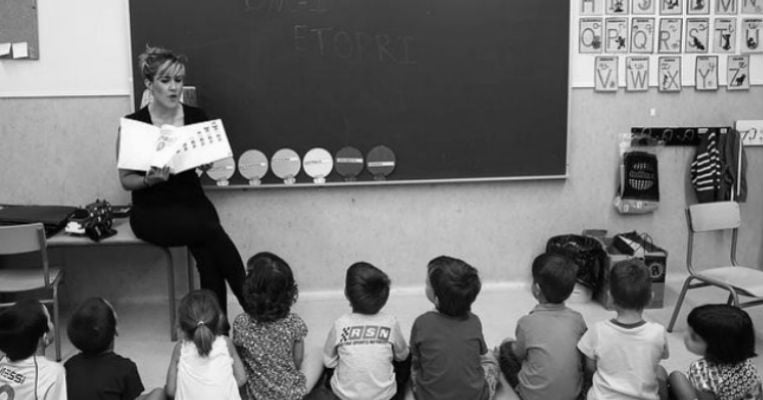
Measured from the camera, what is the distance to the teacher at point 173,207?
336cm

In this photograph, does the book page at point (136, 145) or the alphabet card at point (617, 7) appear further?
the alphabet card at point (617, 7)

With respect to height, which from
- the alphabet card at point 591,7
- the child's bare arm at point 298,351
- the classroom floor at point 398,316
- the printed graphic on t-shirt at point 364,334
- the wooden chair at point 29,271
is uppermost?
the alphabet card at point 591,7

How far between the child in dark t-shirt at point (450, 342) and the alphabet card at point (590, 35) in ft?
6.38

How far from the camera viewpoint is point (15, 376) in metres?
2.16

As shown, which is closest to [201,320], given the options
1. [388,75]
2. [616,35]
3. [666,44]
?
[388,75]

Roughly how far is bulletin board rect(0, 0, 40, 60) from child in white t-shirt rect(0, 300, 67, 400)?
197 cm

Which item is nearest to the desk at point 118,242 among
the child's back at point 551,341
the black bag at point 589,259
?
the child's back at point 551,341

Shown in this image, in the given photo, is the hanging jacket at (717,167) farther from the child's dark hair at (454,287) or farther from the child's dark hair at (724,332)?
the child's dark hair at (454,287)

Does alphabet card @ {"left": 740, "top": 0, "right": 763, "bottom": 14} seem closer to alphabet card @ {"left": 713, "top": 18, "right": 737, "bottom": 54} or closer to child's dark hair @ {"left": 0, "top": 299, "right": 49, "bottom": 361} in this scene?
alphabet card @ {"left": 713, "top": 18, "right": 737, "bottom": 54}

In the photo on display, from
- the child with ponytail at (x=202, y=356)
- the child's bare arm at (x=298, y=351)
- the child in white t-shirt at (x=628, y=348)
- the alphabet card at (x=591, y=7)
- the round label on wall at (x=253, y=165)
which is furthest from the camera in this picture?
the alphabet card at (x=591, y=7)

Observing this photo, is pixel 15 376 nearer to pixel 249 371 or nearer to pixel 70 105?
pixel 249 371

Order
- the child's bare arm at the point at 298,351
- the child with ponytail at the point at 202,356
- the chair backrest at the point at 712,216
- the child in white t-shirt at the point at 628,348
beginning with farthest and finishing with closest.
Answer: the chair backrest at the point at 712,216 < the child's bare arm at the point at 298,351 < the child in white t-shirt at the point at 628,348 < the child with ponytail at the point at 202,356

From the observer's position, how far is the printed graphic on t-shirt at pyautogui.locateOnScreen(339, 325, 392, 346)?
8.46ft

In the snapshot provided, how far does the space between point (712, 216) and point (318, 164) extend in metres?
2.07
